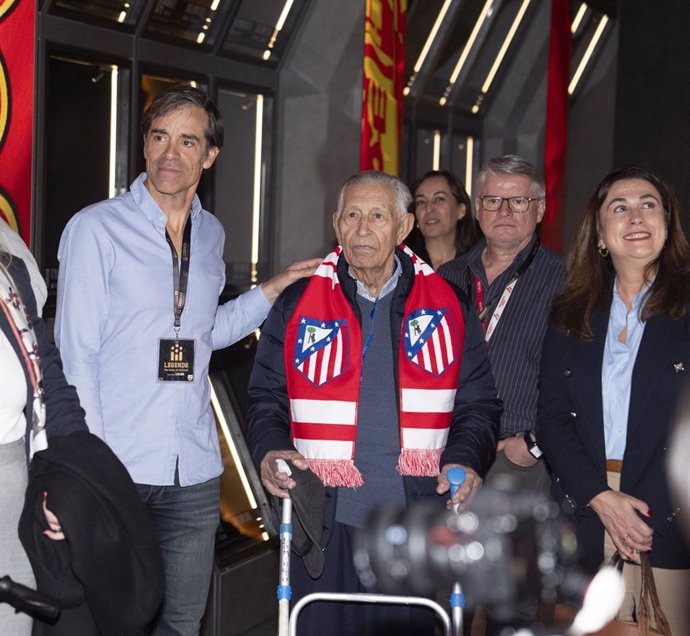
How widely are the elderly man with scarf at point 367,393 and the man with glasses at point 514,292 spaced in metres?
0.60

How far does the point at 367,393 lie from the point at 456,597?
0.65 metres

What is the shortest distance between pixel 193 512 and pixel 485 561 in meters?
0.89

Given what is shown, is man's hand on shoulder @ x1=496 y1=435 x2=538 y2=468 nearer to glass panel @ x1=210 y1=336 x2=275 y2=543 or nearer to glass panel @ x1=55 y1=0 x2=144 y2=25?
glass panel @ x1=210 y1=336 x2=275 y2=543

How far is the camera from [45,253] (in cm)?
635

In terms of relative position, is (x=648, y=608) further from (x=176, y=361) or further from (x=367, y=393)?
(x=176, y=361)

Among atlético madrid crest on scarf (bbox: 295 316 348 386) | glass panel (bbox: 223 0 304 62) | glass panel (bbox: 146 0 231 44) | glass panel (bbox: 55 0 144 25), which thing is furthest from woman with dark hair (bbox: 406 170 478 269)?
glass panel (bbox: 223 0 304 62)

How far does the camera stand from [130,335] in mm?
3035

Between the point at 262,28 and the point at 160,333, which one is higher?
the point at 262,28

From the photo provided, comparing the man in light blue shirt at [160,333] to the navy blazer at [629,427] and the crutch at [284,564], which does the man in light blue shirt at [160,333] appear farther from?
the navy blazer at [629,427]

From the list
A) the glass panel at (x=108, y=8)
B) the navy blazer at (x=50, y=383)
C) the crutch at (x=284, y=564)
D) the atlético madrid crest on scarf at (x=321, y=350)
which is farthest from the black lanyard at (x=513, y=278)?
the glass panel at (x=108, y=8)

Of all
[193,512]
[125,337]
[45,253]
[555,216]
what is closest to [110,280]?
[125,337]

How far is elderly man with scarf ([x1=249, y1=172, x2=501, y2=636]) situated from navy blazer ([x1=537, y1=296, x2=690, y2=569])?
0.23m

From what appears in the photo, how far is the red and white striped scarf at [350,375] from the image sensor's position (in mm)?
3045

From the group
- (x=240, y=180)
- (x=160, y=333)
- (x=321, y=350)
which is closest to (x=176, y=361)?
(x=160, y=333)
